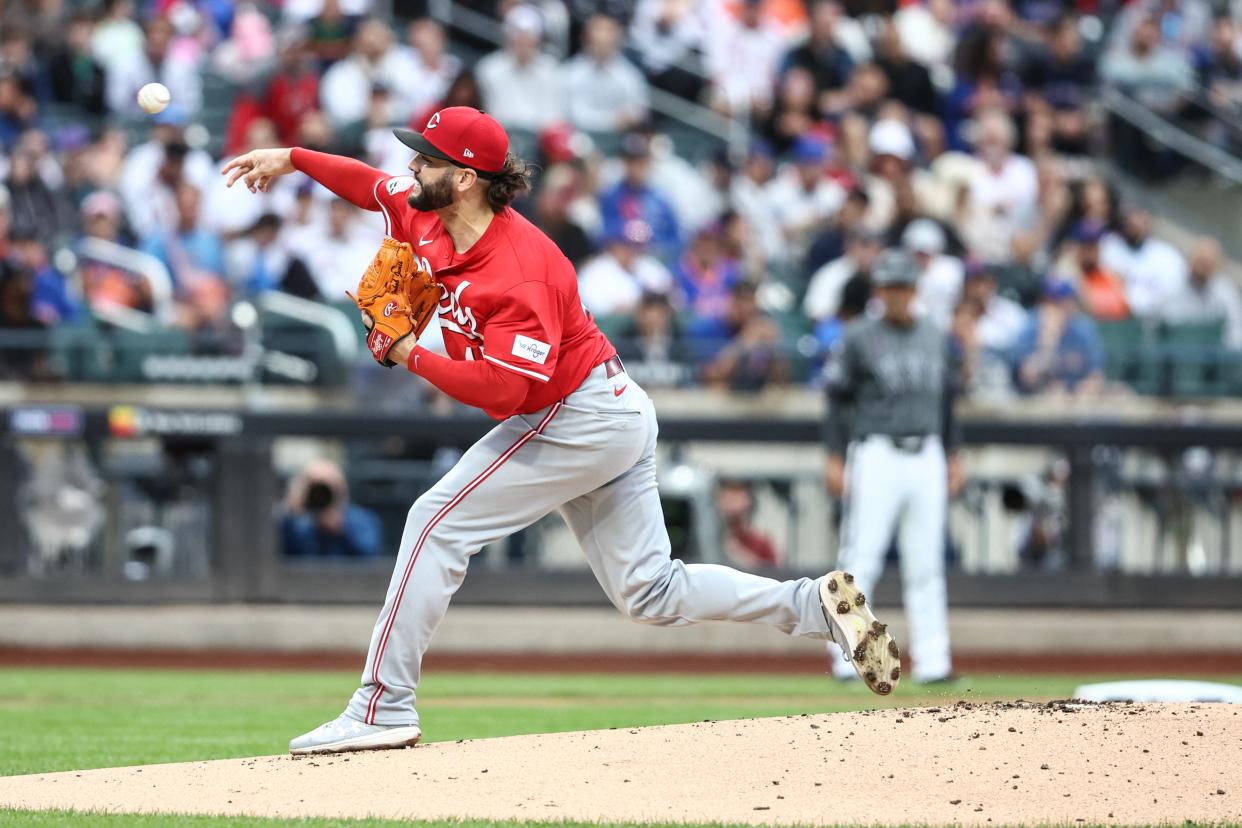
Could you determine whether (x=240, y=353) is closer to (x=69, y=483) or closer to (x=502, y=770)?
(x=69, y=483)

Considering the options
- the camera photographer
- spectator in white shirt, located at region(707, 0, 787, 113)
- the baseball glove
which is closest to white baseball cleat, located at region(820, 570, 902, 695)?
the baseball glove

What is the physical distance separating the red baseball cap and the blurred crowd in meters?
6.69

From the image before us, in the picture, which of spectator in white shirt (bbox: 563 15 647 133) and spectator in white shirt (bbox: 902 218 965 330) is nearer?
spectator in white shirt (bbox: 902 218 965 330)

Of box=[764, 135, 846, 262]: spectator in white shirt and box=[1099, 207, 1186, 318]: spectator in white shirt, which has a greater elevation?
box=[764, 135, 846, 262]: spectator in white shirt

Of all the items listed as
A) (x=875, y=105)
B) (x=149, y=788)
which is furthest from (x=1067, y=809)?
(x=875, y=105)

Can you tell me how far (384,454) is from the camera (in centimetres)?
1173

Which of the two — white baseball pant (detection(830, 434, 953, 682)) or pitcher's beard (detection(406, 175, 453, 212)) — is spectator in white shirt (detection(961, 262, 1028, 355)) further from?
pitcher's beard (detection(406, 175, 453, 212))

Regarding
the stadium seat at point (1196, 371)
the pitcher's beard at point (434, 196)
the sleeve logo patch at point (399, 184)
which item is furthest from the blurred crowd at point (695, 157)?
the pitcher's beard at point (434, 196)

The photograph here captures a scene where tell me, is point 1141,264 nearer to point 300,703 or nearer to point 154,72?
point 154,72

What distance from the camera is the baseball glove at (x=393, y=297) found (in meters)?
5.86

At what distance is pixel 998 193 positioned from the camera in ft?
49.3

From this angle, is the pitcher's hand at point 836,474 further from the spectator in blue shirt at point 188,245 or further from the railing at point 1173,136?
the railing at point 1173,136

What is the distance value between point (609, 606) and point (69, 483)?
3466 mm

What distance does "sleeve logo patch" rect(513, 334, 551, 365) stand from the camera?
5.71 metres
